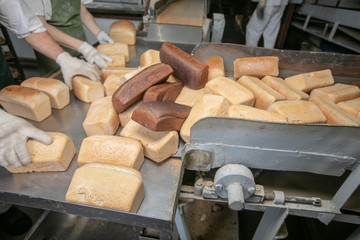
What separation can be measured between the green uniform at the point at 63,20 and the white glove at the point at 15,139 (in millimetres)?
1529

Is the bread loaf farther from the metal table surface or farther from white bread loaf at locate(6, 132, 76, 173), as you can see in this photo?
white bread loaf at locate(6, 132, 76, 173)

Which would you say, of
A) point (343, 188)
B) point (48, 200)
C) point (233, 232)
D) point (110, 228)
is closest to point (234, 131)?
point (343, 188)

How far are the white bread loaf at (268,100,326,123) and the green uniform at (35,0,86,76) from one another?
2.29 meters

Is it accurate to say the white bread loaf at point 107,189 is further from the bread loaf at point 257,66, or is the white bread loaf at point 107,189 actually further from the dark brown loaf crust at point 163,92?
the bread loaf at point 257,66

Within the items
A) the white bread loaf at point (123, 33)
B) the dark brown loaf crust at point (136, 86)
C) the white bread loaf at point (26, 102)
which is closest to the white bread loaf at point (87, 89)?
the white bread loaf at point (26, 102)

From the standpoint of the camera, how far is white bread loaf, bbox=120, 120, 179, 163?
105cm

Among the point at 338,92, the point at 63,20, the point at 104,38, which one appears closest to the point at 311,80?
the point at 338,92

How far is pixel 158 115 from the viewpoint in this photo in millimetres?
980

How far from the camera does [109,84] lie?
4.93ft

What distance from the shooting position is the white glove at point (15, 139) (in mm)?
959

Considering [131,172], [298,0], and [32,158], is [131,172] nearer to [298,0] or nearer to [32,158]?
[32,158]

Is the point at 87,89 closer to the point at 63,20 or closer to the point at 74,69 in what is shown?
the point at 74,69

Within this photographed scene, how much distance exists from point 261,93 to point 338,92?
51 cm

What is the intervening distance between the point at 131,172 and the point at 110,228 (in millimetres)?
1266
